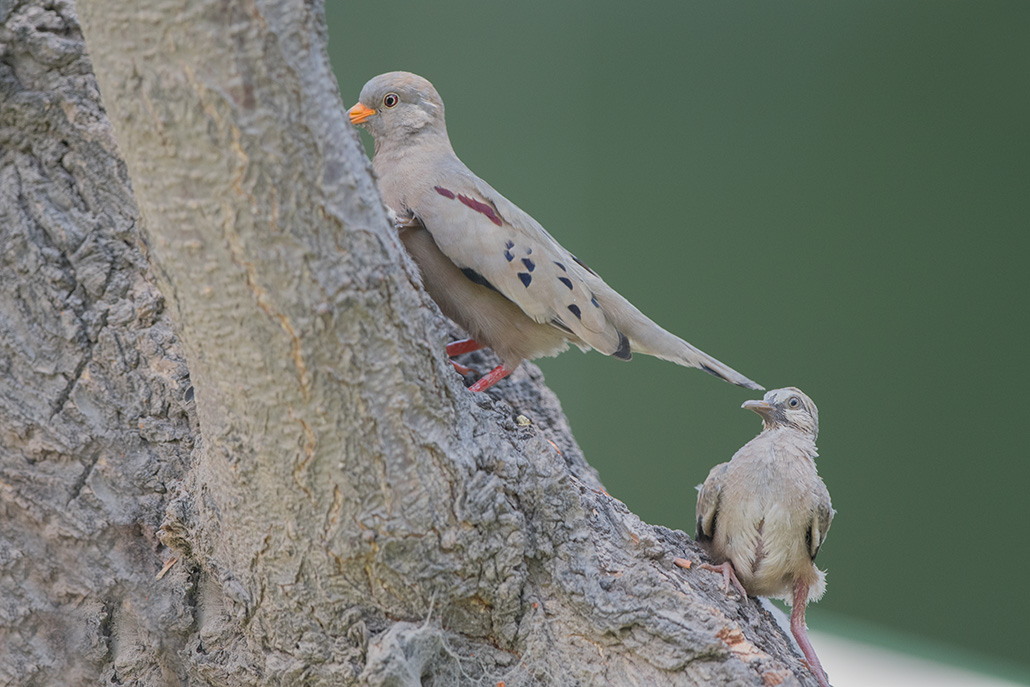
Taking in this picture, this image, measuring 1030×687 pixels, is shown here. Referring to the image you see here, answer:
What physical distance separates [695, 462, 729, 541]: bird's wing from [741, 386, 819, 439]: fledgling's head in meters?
0.19

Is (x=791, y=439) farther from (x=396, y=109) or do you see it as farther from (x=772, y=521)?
(x=396, y=109)

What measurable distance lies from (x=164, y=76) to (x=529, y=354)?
125 centimetres

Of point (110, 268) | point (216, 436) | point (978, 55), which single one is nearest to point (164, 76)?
point (216, 436)

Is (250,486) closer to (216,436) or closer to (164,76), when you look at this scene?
(216,436)

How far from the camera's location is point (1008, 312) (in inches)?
154

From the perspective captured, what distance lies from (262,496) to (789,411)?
131 cm

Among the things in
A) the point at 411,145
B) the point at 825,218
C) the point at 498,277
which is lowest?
the point at 498,277

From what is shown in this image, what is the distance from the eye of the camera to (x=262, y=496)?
1368 millimetres

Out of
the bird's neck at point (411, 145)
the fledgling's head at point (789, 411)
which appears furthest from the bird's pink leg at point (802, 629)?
the bird's neck at point (411, 145)

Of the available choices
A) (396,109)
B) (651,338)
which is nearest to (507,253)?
(651,338)

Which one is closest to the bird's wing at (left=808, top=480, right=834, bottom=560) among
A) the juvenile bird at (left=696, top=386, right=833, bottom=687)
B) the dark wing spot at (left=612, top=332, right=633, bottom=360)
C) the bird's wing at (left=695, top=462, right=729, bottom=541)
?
the juvenile bird at (left=696, top=386, right=833, bottom=687)

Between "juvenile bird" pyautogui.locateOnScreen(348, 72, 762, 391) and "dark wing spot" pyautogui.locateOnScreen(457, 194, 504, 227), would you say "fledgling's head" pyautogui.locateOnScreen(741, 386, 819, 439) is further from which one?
"dark wing spot" pyautogui.locateOnScreen(457, 194, 504, 227)

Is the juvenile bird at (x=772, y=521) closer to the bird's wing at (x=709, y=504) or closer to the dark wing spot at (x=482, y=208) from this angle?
the bird's wing at (x=709, y=504)

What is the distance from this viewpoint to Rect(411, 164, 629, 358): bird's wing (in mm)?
1990
